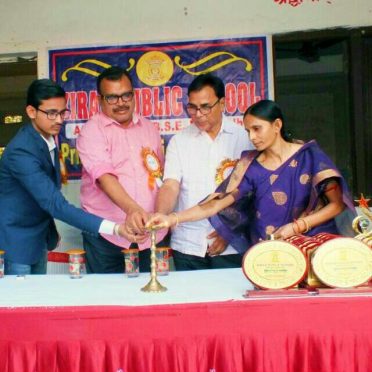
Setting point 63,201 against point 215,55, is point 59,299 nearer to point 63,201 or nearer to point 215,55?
point 63,201

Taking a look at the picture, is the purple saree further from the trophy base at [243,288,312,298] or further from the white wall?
the white wall

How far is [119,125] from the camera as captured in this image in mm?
2721

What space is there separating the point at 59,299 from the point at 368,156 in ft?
7.44

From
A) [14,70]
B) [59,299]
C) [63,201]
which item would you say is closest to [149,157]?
[63,201]

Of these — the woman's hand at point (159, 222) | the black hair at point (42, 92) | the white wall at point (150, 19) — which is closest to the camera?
the woman's hand at point (159, 222)

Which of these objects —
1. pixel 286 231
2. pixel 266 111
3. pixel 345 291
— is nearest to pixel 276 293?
pixel 345 291

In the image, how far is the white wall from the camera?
331 cm

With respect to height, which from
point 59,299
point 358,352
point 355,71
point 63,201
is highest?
point 355,71

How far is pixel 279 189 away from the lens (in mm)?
2305

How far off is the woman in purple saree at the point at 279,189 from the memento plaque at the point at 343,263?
48 cm

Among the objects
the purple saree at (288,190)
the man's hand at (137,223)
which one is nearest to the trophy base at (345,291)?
the purple saree at (288,190)

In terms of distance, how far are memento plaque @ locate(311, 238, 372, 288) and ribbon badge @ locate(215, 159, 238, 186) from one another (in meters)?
1.03

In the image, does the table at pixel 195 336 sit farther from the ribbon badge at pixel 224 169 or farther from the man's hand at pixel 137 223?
the ribbon badge at pixel 224 169

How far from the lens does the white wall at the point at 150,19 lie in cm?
331
